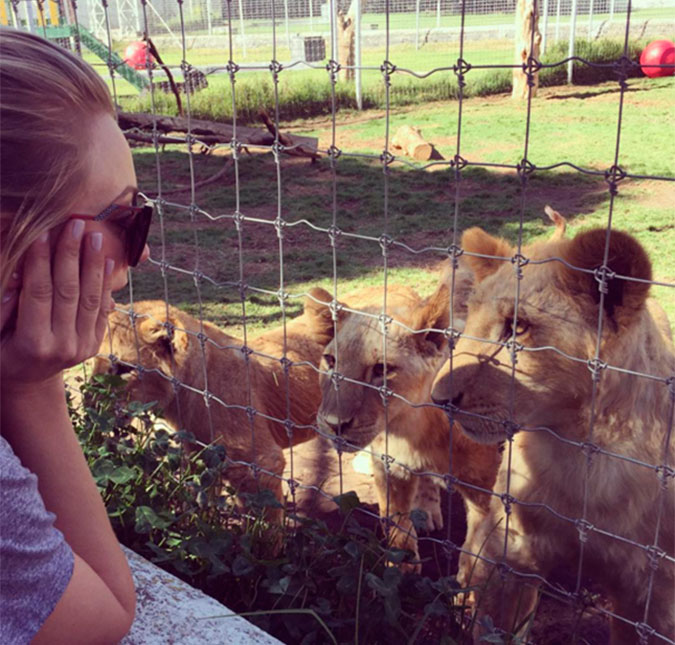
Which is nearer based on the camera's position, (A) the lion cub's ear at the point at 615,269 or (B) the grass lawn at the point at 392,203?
(A) the lion cub's ear at the point at 615,269

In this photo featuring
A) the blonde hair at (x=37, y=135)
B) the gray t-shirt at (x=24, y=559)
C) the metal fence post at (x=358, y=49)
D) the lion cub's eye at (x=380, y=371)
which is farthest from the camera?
the metal fence post at (x=358, y=49)

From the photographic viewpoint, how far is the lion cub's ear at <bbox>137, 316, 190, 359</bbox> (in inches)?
161

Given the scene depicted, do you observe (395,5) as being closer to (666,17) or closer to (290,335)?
(666,17)

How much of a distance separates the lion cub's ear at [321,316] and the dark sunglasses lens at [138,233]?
1.85 meters

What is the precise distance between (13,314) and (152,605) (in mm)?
1061

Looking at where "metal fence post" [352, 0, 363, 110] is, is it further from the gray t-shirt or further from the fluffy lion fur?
the gray t-shirt

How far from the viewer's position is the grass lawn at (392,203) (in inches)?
290

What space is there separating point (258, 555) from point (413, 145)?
10.1m

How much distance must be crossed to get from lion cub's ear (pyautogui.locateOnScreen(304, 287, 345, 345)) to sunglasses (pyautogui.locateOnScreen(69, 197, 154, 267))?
1844mm

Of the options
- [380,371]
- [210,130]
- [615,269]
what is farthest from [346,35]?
[615,269]

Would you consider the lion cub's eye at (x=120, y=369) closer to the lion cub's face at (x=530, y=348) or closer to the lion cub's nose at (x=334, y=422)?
the lion cub's nose at (x=334, y=422)

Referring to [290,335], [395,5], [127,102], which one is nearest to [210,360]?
[290,335]

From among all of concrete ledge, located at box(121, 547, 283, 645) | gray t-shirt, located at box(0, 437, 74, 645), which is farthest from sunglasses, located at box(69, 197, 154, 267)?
concrete ledge, located at box(121, 547, 283, 645)

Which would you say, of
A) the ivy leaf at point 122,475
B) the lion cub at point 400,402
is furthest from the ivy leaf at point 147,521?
the lion cub at point 400,402
